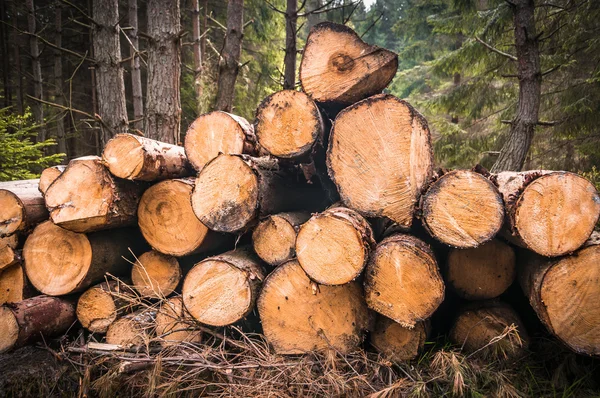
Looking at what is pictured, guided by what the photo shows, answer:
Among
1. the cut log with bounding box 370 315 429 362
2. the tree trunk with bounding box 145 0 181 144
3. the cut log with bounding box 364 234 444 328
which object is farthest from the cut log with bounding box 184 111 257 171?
the tree trunk with bounding box 145 0 181 144

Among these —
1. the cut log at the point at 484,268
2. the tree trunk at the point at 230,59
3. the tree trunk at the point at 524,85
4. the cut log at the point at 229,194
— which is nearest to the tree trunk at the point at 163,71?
the tree trunk at the point at 230,59

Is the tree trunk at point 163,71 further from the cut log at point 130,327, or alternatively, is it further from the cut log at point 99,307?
the cut log at point 130,327

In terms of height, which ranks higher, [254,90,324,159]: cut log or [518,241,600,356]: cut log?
[254,90,324,159]: cut log

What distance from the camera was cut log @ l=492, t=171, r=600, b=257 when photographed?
1.81 metres

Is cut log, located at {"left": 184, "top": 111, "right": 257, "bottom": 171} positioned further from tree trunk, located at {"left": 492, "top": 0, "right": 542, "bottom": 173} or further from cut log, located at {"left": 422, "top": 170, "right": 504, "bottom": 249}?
tree trunk, located at {"left": 492, "top": 0, "right": 542, "bottom": 173}

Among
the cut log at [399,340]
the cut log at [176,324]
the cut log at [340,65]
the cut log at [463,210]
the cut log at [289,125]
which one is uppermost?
the cut log at [340,65]

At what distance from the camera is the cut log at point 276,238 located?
7.42ft

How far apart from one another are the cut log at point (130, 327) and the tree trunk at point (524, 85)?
4680 millimetres

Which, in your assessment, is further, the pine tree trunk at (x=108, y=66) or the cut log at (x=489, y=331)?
the pine tree trunk at (x=108, y=66)

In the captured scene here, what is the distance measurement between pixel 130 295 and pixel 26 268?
92cm

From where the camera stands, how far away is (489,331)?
2178mm

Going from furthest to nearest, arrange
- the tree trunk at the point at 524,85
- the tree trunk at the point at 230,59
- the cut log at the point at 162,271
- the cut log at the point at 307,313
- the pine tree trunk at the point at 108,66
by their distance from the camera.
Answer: the tree trunk at the point at 230,59 → the pine tree trunk at the point at 108,66 → the tree trunk at the point at 524,85 → the cut log at the point at 162,271 → the cut log at the point at 307,313

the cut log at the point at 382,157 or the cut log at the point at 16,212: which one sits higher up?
the cut log at the point at 382,157

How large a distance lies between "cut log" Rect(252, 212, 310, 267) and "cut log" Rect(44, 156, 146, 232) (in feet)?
3.36
